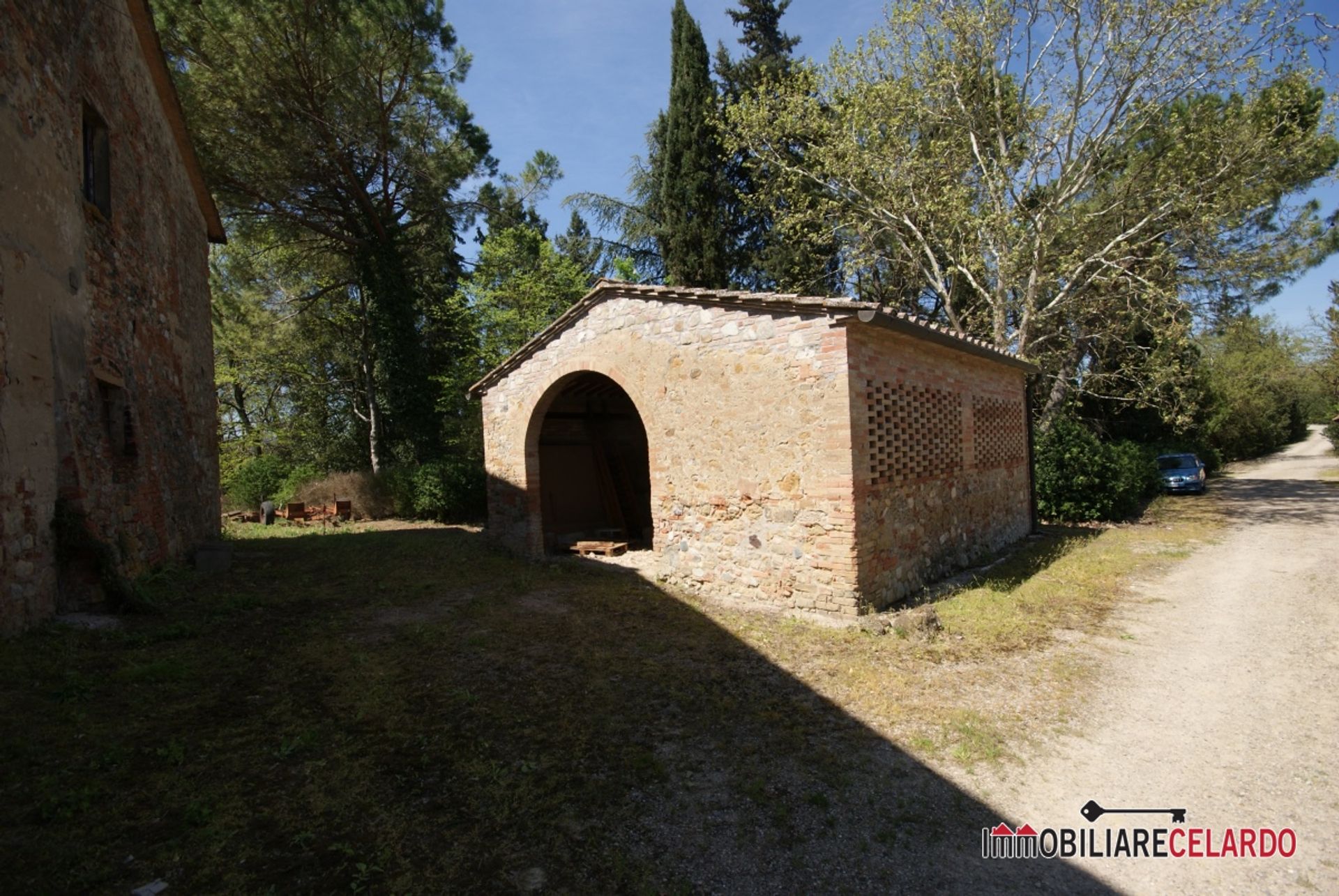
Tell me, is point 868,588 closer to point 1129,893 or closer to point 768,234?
point 1129,893

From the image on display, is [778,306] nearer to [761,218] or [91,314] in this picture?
[91,314]

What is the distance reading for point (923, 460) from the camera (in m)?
8.33

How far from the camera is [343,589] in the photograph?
29.0 ft

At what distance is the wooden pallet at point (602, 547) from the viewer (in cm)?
1077

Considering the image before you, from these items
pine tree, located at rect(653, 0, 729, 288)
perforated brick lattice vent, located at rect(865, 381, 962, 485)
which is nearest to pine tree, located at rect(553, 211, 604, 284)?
pine tree, located at rect(653, 0, 729, 288)

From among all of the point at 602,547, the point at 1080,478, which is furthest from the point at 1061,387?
the point at 602,547

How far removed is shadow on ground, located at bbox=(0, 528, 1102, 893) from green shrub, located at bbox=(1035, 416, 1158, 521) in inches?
479

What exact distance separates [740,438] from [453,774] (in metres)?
4.93

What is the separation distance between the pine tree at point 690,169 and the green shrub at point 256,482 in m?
15.2

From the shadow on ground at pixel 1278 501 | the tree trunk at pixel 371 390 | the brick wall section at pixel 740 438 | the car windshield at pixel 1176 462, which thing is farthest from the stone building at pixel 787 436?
the car windshield at pixel 1176 462

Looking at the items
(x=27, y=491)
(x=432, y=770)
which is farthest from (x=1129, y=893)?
(x=27, y=491)

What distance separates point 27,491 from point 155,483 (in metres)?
3.18

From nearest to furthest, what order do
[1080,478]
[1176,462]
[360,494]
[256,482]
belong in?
[1080,478]
[360,494]
[1176,462]
[256,482]

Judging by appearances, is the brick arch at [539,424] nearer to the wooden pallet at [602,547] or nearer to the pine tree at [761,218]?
the wooden pallet at [602,547]
